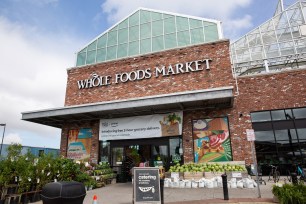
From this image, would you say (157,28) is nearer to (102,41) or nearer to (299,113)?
(102,41)

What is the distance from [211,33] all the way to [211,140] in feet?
23.8

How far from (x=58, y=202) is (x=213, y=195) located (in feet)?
Answer: 19.7

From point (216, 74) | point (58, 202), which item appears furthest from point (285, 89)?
point (58, 202)

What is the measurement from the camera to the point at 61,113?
13.9 meters

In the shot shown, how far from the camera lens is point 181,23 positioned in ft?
53.4

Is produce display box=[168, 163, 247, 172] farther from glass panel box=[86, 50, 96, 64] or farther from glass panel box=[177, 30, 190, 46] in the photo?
glass panel box=[86, 50, 96, 64]

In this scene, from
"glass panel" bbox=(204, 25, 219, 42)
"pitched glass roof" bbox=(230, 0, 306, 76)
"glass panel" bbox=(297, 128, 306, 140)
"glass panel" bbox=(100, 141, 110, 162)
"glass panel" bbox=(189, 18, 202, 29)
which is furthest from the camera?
"pitched glass roof" bbox=(230, 0, 306, 76)

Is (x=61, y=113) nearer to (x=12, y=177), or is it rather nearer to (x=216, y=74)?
(x=12, y=177)

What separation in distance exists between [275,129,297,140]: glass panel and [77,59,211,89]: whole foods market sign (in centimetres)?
556

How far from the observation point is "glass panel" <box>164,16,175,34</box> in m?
16.3

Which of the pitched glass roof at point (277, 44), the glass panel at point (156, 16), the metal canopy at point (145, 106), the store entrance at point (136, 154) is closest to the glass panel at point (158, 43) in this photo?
the glass panel at point (156, 16)

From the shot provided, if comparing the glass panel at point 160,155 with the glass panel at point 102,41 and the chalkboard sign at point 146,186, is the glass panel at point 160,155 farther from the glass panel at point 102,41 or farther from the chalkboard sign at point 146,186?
the glass panel at point 102,41

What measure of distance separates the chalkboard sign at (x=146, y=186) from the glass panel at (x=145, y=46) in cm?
1077

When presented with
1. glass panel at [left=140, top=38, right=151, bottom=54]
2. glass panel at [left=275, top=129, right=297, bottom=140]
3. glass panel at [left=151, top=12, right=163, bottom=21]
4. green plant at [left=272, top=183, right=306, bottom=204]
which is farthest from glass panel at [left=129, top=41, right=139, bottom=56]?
green plant at [left=272, top=183, right=306, bottom=204]
